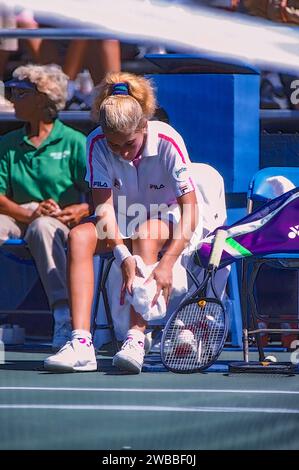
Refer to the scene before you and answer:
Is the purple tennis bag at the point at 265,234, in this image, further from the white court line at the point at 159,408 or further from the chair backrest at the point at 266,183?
the white court line at the point at 159,408

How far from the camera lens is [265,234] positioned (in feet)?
17.3

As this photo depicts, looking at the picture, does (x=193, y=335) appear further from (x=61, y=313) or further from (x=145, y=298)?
(x=61, y=313)

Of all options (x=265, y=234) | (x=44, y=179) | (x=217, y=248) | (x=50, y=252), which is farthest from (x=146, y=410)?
(x=44, y=179)

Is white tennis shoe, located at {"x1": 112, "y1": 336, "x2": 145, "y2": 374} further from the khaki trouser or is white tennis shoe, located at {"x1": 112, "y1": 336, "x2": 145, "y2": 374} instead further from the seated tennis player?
the khaki trouser

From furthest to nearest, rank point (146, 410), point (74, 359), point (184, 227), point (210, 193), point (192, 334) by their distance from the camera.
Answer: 1. point (210, 193)
2. point (184, 227)
3. point (74, 359)
4. point (192, 334)
5. point (146, 410)

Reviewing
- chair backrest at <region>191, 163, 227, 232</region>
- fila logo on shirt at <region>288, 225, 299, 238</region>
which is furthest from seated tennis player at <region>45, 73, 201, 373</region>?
fila logo on shirt at <region>288, 225, 299, 238</region>

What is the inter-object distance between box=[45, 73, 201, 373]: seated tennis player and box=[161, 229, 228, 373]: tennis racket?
17 cm

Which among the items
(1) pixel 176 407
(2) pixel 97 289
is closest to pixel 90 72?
(2) pixel 97 289

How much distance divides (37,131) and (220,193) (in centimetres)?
107

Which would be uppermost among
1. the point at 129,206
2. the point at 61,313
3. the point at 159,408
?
the point at 129,206

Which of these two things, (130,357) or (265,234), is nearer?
(130,357)

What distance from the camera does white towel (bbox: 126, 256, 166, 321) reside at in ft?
16.9

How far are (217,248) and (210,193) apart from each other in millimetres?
903

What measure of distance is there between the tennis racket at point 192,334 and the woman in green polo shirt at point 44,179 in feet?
3.63
